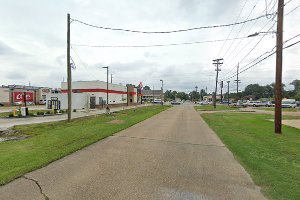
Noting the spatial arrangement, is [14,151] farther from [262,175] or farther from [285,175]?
[285,175]

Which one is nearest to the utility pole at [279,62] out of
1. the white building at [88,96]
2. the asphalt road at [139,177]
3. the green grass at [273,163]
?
the green grass at [273,163]

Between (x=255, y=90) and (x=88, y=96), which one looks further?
(x=255, y=90)

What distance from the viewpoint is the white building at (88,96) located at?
41.2 meters

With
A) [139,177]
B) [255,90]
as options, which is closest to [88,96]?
[139,177]

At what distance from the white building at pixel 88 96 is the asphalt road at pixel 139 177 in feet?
117

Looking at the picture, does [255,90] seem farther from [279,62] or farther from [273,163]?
[273,163]

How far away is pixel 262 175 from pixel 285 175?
565 mm

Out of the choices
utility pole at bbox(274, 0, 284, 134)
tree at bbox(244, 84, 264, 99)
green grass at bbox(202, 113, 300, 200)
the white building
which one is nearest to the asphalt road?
green grass at bbox(202, 113, 300, 200)

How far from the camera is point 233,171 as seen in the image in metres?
6.05

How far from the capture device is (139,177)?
5.45 m

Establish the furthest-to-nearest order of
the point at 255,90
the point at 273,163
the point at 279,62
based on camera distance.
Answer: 1. the point at 255,90
2. the point at 279,62
3. the point at 273,163

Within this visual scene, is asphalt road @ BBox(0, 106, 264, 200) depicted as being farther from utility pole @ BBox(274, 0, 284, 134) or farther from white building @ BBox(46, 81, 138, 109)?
white building @ BBox(46, 81, 138, 109)

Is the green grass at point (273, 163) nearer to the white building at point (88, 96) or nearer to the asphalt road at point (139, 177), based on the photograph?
the asphalt road at point (139, 177)

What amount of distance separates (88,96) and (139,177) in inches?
1639
